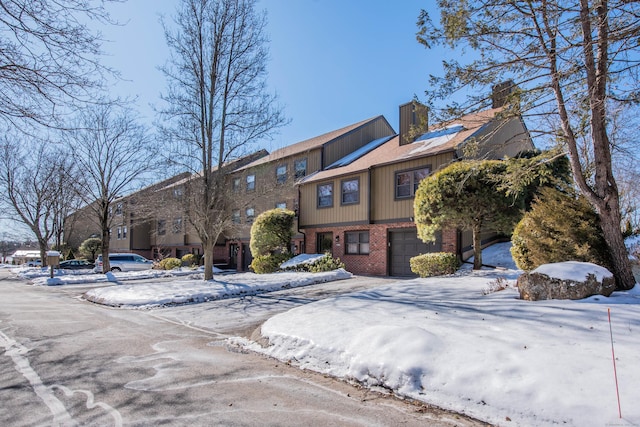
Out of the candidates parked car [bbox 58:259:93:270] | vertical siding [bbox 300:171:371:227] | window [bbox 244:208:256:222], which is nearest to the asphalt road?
vertical siding [bbox 300:171:371:227]

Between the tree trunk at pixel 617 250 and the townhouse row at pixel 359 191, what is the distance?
6.27 meters

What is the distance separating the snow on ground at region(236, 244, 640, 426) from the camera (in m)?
3.69

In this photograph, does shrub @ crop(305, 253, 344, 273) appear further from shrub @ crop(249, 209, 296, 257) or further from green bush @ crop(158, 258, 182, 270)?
green bush @ crop(158, 258, 182, 270)

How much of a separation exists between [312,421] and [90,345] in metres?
4.88

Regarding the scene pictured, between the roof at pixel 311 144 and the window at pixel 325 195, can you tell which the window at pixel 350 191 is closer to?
the window at pixel 325 195

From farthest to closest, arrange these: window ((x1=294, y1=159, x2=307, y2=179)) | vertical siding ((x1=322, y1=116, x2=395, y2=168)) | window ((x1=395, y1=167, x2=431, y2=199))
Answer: window ((x1=294, y1=159, x2=307, y2=179))
vertical siding ((x1=322, y1=116, x2=395, y2=168))
window ((x1=395, y1=167, x2=431, y2=199))

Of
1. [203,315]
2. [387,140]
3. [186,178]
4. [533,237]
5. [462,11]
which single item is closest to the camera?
[462,11]

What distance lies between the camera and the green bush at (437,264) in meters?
14.0

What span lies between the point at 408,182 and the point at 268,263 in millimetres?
8248

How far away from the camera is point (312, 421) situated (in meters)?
3.75

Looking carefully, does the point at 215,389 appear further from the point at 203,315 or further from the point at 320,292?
the point at 320,292

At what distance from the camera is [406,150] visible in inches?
735

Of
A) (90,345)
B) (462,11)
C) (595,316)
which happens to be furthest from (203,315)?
(462,11)

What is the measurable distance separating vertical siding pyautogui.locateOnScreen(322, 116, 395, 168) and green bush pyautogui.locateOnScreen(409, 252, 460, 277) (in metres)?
10.4
